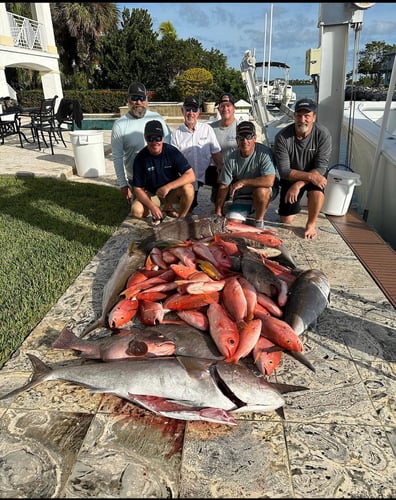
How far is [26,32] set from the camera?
17.2 metres

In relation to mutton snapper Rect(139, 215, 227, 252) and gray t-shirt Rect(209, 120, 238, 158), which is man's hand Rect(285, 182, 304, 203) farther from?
gray t-shirt Rect(209, 120, 238, 158)

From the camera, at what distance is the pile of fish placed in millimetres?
2295

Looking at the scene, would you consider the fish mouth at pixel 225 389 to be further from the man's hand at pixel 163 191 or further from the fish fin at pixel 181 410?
the man's hand at pixel 163 191

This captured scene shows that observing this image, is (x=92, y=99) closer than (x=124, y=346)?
No

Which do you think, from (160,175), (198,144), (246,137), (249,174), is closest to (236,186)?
(249,174)

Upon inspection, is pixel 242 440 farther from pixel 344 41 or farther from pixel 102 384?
pixel 344 41

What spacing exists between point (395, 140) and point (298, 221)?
87.4 inches

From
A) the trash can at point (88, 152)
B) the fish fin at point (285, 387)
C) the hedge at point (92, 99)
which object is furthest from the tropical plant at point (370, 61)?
the fish fin at point (285, 387)

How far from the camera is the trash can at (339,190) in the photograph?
5359 mm

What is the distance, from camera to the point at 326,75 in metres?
5.87

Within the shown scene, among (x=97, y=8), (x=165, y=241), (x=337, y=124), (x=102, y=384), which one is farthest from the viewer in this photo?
(x=97, y=8)

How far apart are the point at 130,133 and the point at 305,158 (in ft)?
8.13

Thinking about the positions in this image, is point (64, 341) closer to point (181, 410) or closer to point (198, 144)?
point (181, 410)

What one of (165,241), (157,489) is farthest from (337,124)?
(157,489)
